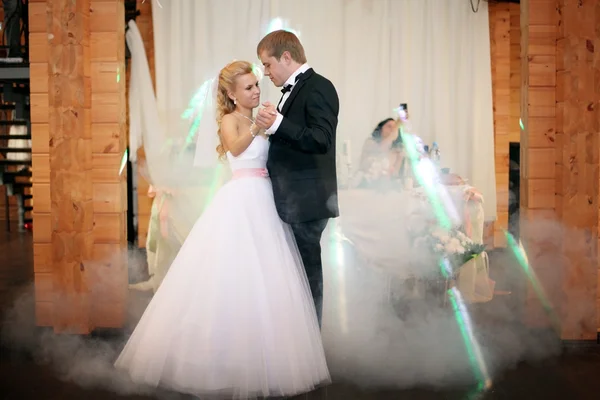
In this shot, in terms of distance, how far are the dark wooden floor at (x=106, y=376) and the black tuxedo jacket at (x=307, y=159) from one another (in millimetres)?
781

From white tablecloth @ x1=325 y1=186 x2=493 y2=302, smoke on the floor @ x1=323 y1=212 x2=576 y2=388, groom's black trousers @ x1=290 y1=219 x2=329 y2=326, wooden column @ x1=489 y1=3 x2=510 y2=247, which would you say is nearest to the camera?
groom's black trousers @ x1=290 y1=219 x2=329 y2=326

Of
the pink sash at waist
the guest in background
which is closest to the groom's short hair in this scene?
the pink sash at waist

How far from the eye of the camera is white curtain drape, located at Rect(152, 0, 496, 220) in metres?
5.30

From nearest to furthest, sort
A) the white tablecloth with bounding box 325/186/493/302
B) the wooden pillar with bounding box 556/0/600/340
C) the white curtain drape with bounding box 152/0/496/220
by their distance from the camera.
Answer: the wooden pillar with bounding box 556/0/600/340, the white tablecloth with bounding box 325/186/493/302, the white curtain drape with bounding box 152/0/496/220

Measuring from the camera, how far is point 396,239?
484cm

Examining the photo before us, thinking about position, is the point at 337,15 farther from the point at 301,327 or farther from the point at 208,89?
the point at 301,327

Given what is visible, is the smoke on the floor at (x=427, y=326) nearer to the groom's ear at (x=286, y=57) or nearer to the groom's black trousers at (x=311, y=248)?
the groom's black trousers at (x=311, y=248)

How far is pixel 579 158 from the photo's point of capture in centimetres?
370

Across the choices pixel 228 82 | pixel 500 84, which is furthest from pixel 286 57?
pixel 500 84

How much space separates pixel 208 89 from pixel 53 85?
1.81 metres

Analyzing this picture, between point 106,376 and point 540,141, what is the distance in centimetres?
253

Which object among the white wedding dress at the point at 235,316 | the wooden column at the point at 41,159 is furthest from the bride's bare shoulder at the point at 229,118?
the wooden column at the point at 41,159

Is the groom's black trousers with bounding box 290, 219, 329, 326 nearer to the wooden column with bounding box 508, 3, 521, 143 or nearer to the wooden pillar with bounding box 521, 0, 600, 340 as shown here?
the wooden pillar with bounding box 521, 0, 600, 340

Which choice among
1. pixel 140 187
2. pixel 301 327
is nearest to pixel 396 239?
pixel 301 327
